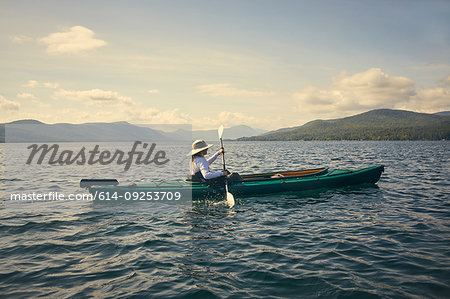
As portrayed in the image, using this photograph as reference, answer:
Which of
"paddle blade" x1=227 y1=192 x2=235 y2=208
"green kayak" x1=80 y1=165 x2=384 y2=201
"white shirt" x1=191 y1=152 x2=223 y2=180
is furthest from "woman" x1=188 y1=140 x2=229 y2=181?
"paddle blade" x1=227 y1=192 x2=235 y2=208

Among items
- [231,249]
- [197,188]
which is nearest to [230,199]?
[197,188]

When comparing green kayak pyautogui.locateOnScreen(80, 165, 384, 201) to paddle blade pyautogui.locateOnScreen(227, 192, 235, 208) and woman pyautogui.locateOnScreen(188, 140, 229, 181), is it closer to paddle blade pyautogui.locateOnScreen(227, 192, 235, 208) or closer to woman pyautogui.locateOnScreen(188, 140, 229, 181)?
woman pyautogui.locateOnScreen(188, 140, 229, 181)

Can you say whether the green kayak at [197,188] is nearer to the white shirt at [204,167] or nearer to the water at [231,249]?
the water at [231,249]

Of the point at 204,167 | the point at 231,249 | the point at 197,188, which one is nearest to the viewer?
the point at 231,249

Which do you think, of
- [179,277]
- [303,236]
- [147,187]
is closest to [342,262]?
[303,236]

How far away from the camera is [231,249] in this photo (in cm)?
688

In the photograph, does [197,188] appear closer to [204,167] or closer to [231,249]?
[204,167]

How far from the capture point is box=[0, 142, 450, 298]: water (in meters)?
5.06

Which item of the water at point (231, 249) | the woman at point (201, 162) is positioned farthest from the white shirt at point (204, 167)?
the water at point (231, 249)

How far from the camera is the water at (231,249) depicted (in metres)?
5.06

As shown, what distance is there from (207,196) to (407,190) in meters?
10.5

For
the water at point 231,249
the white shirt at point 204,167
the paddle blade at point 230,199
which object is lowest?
the water at point 231,249

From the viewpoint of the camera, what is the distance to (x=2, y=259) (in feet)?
21.0

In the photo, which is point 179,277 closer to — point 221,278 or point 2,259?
point 221,278
